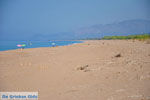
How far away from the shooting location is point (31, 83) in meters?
3.65

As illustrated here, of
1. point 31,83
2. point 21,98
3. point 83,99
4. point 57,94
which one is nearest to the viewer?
point 83,99

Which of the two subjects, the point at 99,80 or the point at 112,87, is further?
the point at 99,80

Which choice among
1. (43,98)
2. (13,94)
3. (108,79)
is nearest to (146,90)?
(108,79)

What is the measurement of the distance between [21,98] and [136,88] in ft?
7.54

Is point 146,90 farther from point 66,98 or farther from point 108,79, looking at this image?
point 66,98

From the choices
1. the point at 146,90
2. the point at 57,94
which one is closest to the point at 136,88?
the point at 146,90

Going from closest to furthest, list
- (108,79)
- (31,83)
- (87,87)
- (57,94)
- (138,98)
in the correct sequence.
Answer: (138,98), (57,94), (87,87), (108,79), (31,83)

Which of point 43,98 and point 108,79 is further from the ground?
point 108,79

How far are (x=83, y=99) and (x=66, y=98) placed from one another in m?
0.34

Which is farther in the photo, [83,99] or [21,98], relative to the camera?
[21,98]

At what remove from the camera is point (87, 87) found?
9.95 ft

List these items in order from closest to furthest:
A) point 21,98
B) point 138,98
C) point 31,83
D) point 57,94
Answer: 1. point 138,98
2. point 21,98
3. point 57,94
4. point 31,83

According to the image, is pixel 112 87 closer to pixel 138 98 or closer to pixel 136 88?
pixel 136 88

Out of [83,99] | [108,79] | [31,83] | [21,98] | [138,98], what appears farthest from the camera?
[31,83]
